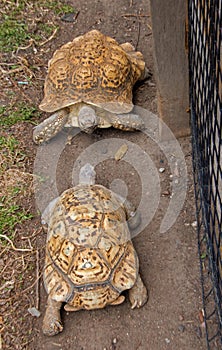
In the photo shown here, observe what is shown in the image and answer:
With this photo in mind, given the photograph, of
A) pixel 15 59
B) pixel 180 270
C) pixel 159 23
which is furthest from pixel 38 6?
pixel 180 270

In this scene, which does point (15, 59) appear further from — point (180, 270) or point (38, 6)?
point (180, 270)

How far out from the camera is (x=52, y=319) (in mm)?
3395

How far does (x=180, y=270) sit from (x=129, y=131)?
150 centimetres

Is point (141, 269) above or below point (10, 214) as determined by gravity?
below

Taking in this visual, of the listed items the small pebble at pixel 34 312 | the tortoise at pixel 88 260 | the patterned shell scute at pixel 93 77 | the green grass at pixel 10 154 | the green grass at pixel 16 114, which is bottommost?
the small pebble at pixel 34 312

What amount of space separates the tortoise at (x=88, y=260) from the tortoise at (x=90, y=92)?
44.3 inches

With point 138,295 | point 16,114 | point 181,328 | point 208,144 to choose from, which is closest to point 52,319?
point 138,295

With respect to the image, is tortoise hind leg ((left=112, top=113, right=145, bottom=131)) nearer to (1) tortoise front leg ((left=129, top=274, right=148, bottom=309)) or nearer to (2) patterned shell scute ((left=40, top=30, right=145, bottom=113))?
(2) patterned shell scute ((left=40, top=30, right=145, bottom=113))

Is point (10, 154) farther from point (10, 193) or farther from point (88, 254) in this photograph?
point (88, 254)

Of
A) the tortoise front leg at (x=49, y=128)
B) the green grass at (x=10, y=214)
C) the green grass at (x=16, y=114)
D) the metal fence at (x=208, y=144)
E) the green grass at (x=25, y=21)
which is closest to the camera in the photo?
the metal fence at (x=208, y=144)

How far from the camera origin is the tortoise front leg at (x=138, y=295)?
3453 mm

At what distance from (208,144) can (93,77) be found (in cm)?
149

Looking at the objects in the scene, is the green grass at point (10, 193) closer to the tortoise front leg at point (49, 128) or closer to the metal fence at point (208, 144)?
the tortoise front leg at point (49, 128)

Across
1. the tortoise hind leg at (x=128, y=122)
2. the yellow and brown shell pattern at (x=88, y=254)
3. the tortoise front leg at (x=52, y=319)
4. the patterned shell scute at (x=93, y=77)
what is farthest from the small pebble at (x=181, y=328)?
the patterned shell scute at (x=93, y=77)
